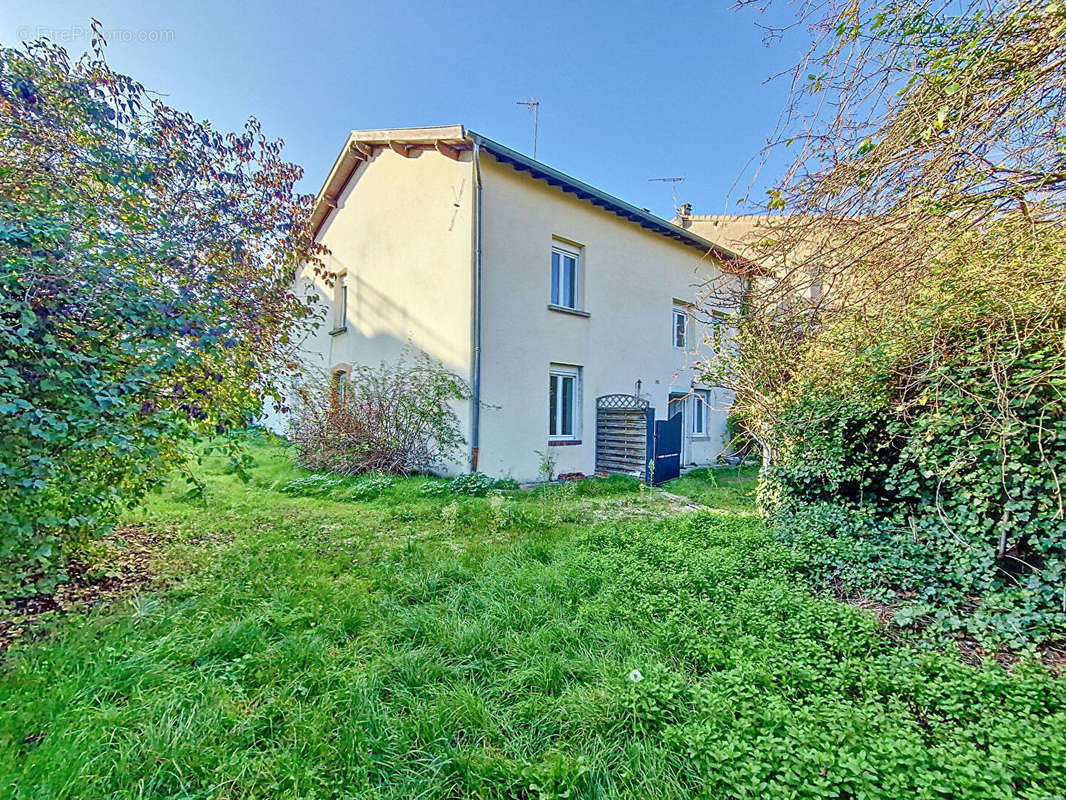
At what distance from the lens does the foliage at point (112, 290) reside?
87.6 inches

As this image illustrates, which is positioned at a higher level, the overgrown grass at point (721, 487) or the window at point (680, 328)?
the window at point (680, 328)

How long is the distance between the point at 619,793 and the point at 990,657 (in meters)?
2.24

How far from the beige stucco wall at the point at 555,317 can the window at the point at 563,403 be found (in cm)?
17

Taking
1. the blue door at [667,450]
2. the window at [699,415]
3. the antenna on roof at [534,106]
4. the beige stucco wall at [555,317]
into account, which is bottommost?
the blue door at [667,450]

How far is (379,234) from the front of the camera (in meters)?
10.2

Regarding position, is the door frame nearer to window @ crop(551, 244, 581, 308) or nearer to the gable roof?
the gable roof

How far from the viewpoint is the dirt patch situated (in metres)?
2.57

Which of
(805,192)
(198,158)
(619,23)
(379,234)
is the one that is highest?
(619,23)

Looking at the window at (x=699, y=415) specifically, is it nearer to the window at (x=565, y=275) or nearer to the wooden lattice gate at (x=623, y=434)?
the wooden lattice gate at (x=623, y=434)

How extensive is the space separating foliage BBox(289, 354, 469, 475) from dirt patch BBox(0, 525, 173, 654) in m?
4.10

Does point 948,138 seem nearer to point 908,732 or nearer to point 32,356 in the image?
point 908,732

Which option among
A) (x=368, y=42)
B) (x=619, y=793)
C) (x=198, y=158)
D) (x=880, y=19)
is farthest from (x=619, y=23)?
(x=619, y=793)

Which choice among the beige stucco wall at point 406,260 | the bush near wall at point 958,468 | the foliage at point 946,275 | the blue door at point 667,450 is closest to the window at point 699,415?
the blue door at point 667,450

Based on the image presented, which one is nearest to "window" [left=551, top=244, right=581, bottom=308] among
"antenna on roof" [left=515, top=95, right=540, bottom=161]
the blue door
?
"antenna on roof" [left=515, top=95, right=540, bottom=161]
